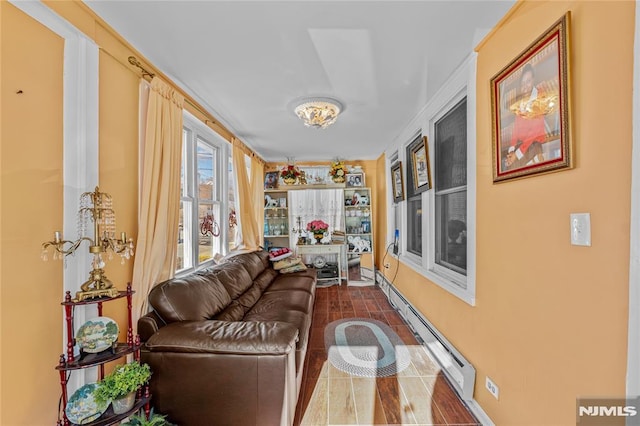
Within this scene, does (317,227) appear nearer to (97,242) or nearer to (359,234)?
(359,234)

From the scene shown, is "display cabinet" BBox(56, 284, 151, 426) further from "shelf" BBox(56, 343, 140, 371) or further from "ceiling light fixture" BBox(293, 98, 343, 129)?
"ceiling light fixture" BBox(293, 98, 343, 129)

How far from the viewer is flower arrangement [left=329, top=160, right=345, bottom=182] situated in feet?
16.0

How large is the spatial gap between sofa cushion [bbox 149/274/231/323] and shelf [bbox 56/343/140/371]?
384 millimetres

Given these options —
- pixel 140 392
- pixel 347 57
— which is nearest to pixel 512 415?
pixel 140 392

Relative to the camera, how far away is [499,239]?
1.56 m

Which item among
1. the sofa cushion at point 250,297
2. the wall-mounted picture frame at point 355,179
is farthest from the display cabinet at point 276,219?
the sofa cushion at point 250,297

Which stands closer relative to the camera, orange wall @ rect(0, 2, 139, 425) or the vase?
orange wall @ rect(0, 2, 139, 425)

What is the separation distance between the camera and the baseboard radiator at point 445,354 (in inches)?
70.3

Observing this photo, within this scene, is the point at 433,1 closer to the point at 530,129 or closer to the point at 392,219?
the point at 530,129

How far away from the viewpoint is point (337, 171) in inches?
192

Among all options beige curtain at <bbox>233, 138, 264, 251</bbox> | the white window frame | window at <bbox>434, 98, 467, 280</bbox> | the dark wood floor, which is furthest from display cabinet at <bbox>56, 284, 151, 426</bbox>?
beige curtain at <bbox>233, 138, 264, 251</bbox>

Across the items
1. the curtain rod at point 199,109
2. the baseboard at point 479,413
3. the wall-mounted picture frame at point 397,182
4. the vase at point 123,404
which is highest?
the curtain rod at point 199,109

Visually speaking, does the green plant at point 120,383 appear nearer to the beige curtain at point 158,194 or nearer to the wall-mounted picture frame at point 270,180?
the beige curtain at point 158,194

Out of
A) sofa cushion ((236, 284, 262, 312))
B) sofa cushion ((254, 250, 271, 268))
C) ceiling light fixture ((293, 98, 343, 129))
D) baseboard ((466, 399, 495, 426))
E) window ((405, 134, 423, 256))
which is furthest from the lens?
sofa cushion ((254, 250, 271, 268))
